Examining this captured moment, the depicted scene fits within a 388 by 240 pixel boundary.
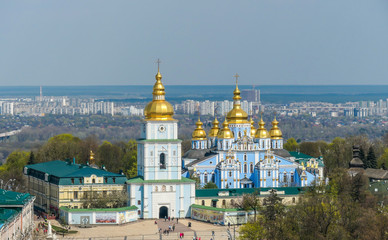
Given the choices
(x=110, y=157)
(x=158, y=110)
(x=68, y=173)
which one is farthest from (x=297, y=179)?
(x=110, y=157)

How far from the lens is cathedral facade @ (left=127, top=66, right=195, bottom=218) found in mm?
44312

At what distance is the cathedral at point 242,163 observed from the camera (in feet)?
173

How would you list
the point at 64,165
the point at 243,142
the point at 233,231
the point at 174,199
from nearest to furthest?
the point at 233,231 → the point at 174,199 → the point at 64,165 → the point at 243,142

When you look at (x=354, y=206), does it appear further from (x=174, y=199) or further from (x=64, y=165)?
(x=64, y=165)

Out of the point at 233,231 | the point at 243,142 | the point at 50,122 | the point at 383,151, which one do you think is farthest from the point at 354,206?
the point at 50,122

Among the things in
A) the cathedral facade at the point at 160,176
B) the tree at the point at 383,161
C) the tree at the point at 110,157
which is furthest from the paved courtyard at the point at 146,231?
the tree at the point at 383,161

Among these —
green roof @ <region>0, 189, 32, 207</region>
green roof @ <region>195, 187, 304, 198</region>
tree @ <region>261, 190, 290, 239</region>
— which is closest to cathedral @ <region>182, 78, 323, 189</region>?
green roof @ <region>195, 187, 304, 198</region>

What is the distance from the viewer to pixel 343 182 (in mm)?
45781

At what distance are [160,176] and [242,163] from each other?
9.73 metres

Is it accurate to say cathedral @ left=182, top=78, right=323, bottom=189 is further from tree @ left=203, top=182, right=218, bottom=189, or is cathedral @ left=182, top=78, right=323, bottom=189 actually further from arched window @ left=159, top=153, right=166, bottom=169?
arched window @ left=159, top=153, right=166, bottom=169

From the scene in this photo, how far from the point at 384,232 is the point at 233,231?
968 centimetres

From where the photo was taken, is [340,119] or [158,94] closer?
[158,94]

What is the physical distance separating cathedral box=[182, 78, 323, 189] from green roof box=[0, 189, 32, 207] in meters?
14.0

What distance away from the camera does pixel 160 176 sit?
44781 millimetres
